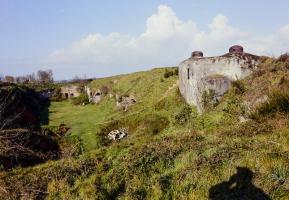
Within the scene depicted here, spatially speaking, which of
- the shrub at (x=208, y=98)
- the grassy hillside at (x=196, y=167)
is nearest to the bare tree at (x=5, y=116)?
the grassy hillside at (x=196, y=167)

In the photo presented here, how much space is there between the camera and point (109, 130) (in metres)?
32.4

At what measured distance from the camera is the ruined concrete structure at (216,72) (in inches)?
939

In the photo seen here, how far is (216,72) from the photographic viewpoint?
85.4 ft

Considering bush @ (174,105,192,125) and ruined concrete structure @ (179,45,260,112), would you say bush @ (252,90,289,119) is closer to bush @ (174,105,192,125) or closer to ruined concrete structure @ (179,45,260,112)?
bush @ (174,105,192,125)

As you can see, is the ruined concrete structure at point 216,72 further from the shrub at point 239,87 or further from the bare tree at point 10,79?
the bare tree at point 10,79

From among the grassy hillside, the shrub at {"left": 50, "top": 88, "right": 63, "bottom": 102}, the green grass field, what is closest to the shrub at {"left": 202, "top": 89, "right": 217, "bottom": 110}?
the grassy hillside

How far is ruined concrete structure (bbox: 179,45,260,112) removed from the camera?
23839 millimetres

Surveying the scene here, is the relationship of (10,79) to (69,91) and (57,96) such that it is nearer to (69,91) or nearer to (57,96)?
(69,91)

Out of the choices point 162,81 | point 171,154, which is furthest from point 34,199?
point 162,81

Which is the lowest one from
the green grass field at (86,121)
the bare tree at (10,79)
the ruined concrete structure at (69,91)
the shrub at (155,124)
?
the green grass field at (86,121)

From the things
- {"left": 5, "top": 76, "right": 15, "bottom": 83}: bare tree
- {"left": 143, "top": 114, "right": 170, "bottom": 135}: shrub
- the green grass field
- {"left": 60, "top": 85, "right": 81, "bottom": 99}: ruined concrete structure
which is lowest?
the green grass field

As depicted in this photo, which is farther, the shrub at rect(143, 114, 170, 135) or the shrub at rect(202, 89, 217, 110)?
the shrub at rect(143, 114, 170, 135)

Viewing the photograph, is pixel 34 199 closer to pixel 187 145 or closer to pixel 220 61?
pixel 187 145

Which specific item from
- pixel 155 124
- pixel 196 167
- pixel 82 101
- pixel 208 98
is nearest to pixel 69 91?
pixel 82 101
